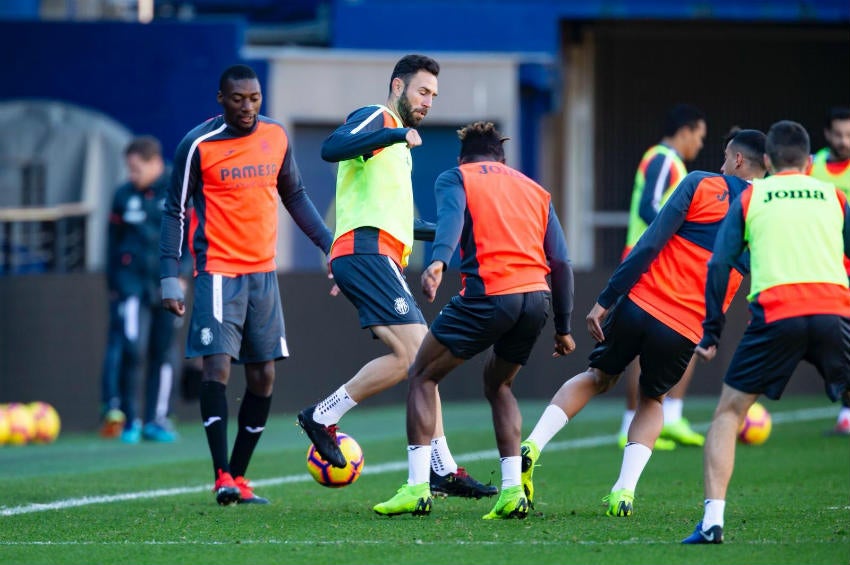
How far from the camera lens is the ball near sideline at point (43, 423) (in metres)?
13.4

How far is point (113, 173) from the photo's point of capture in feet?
63.2

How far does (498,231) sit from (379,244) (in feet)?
2.30

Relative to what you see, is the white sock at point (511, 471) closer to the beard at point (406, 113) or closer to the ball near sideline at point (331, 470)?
the ball near sideline at point (331, 470)

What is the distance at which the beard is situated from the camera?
8.25 metres

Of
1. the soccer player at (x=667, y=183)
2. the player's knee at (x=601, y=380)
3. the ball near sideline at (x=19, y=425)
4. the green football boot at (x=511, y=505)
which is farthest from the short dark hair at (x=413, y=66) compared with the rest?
the ball near sideline at (x=19, y=425)

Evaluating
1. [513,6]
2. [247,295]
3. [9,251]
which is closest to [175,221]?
[247,295]

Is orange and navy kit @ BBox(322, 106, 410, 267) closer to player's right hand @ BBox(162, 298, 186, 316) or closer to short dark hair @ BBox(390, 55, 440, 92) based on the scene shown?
short dark hair @ BBox(390, 55, 440, 92)

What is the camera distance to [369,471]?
426 inches

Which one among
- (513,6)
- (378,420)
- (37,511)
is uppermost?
(513,6)

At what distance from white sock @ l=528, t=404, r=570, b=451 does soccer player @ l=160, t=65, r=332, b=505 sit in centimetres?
164

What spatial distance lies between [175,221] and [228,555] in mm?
2715

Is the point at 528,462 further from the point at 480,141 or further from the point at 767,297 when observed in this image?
the point at 767,297

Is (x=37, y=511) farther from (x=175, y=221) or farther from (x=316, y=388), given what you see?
(x=316, y=388)

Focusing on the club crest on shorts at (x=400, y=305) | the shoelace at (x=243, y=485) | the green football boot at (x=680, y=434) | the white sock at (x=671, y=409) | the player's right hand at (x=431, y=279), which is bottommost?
the green football boot at (x=680, y=434)
